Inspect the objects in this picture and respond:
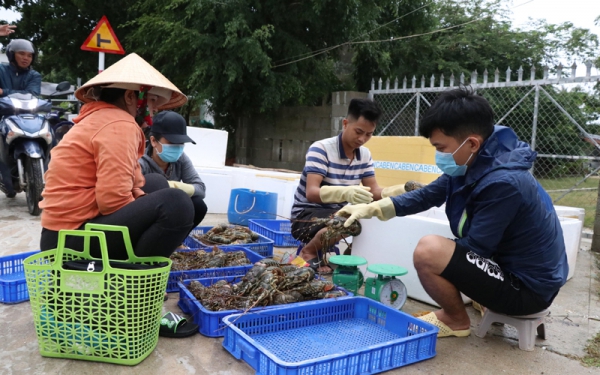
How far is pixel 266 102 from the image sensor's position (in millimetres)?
9055

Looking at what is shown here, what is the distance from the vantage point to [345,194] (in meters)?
3.71

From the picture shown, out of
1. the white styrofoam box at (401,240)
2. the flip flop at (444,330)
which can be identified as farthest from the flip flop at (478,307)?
the flip flop at (444,330)

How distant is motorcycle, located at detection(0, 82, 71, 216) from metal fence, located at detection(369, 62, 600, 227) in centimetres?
506

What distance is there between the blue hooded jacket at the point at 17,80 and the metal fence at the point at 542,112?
16.9 ft

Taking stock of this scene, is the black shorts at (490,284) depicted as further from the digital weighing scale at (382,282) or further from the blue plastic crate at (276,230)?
the blue plastic crate at (276,230)

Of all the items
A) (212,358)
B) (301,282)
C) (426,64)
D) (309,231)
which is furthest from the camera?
(426,64)

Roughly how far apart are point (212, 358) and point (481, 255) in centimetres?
157

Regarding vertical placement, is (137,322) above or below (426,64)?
below

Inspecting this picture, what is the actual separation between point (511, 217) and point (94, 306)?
2.14m

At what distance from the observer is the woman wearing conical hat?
236 centimetres

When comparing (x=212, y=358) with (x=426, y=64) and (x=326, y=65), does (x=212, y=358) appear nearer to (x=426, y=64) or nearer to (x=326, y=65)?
(x=326, y=65)

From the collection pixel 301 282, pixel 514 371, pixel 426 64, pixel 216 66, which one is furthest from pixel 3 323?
pixel 426 64

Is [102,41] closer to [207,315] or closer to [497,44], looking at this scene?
[207,315]

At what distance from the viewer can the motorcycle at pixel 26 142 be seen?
18.3 feet
